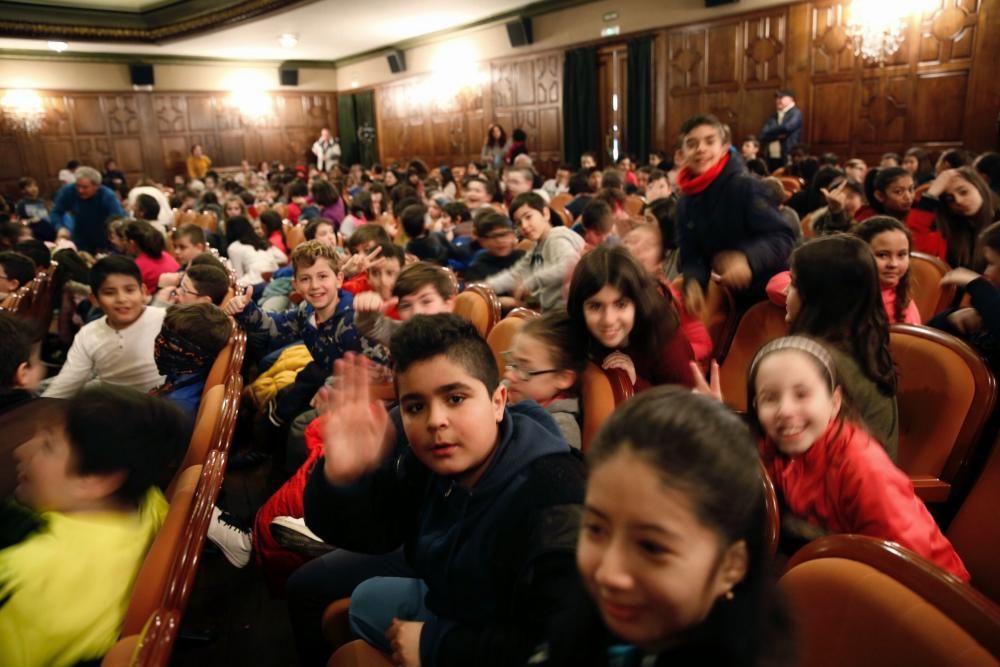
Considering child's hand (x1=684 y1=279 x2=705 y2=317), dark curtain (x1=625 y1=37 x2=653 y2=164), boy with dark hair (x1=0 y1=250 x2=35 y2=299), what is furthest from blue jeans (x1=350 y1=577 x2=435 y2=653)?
dark curtain (x1=625 y1=37 x2=653 y2=164)

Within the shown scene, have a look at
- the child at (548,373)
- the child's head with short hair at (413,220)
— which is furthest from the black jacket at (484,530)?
the child's head with short hair at (413,220)

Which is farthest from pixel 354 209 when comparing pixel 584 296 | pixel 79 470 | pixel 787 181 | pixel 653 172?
pixel 79 470

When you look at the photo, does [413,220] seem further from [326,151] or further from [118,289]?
[326,151]

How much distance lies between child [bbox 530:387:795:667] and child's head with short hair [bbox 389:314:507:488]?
18.8 inches

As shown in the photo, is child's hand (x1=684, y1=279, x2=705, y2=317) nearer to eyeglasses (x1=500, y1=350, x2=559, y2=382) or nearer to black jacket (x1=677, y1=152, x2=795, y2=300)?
black jacket (x1=677, y1=152, x2=795, y2=300)

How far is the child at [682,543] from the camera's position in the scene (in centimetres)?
73

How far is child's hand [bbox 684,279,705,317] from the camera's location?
264cm

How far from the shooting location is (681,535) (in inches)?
28.7

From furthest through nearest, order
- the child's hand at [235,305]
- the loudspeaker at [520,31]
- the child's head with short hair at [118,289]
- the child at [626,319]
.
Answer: the loudspeaker at [520,31] → the child's hand at [235,305] → the child's head with short hair at [118,289] → the child at [626,319]

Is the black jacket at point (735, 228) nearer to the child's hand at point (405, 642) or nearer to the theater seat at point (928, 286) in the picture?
the theater seat at point (928, 286)

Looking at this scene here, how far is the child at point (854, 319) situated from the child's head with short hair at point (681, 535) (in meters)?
1.14

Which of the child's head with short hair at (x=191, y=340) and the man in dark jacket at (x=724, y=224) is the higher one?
the man in dark jacket at (x=724, y=224)

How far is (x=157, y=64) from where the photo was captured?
1384cm

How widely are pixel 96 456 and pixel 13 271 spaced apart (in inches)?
132
